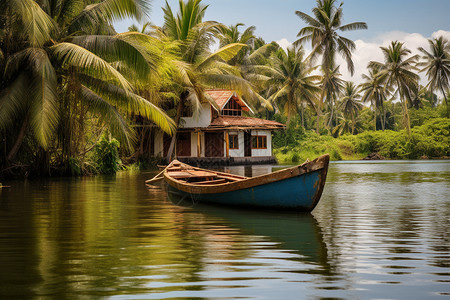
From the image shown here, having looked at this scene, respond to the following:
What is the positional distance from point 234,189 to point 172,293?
560 cm

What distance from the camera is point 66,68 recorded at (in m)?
19.1

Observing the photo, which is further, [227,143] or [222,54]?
[227,143]

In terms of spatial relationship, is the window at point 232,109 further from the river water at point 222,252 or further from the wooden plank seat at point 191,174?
the river water at point 222,252

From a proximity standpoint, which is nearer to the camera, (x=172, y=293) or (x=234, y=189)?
(x=172, y=293)

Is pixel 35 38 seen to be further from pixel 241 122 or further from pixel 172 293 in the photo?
pixel 241 122

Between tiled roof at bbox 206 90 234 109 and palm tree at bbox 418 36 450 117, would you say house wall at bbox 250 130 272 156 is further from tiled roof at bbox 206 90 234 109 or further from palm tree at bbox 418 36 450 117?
palm tree at bbox 418 36 450 117

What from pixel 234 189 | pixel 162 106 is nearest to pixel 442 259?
pixel 234 189

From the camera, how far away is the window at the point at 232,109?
38.9m

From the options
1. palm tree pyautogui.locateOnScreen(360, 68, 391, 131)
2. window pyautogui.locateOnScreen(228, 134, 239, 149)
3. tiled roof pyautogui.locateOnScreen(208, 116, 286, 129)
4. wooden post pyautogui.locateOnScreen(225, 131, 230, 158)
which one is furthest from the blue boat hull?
palm tree pyautogui.locateOnScreen(360, 68, 391, 131)

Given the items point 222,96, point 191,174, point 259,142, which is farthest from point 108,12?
point 259,142

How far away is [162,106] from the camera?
36.2 metres

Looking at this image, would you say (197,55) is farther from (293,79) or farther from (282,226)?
(282,226)

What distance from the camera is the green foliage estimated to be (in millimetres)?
24842

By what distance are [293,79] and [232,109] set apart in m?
9.07
